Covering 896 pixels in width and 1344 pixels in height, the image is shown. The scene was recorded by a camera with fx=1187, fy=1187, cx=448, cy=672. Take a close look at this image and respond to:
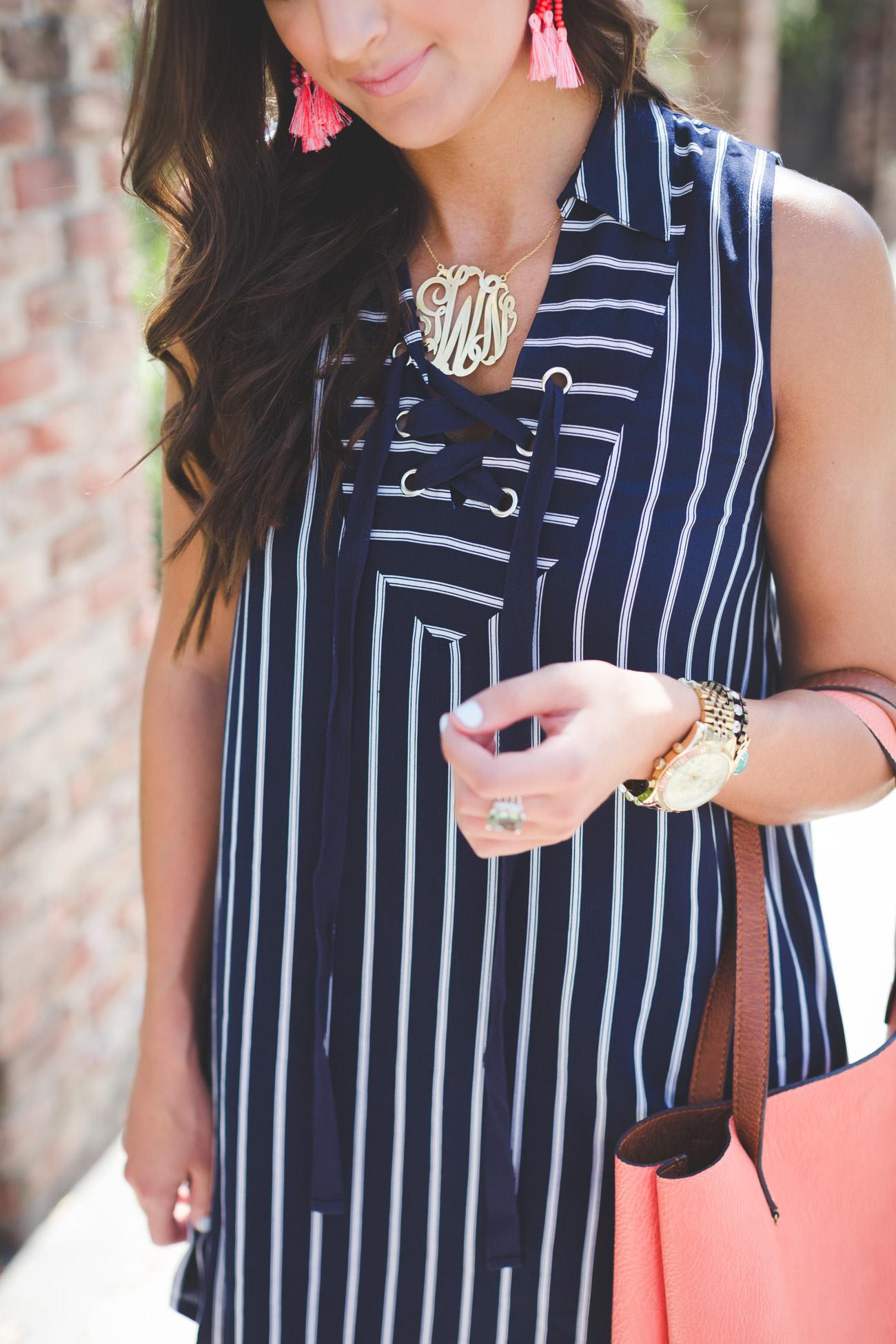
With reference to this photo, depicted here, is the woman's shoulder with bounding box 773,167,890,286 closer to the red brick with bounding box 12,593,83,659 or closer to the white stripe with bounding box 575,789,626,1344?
the white stripe with bounding box 575,789,626,1344

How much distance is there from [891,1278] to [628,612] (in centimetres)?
74

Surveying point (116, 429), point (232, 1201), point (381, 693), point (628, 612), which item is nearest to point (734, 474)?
point (628, 612)

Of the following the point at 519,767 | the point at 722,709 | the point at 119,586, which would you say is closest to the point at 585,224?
the point at 722,709

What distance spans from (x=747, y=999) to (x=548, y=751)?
0.45 m

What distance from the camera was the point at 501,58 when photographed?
1.15 meters

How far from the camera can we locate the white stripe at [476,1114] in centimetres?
121

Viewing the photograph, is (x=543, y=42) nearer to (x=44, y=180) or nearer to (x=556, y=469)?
(x=556, y=469)

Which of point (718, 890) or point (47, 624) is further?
point (47, 624)

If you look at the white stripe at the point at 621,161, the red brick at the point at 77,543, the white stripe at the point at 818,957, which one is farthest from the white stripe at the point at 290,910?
the red brick at the point at 77,543

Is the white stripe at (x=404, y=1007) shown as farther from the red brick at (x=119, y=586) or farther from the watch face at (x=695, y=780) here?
the red brick at (x=119, y=586)

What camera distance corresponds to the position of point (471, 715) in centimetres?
89

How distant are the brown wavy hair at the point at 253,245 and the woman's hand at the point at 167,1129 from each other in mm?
514

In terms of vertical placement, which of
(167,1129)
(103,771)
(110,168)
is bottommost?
(167,1129)

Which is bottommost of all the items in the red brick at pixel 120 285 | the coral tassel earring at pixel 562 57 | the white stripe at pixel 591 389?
Answer: the white stripe at pixel 591 389
